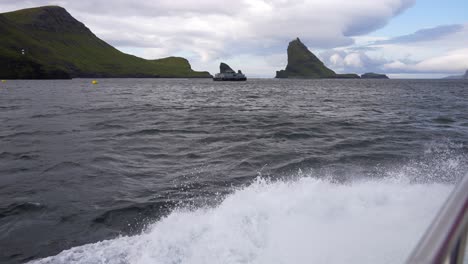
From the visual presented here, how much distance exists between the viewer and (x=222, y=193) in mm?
8977

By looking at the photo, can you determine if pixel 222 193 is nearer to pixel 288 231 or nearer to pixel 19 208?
pixel 288 231

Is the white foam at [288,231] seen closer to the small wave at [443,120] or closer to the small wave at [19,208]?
the small wave at [19,208]

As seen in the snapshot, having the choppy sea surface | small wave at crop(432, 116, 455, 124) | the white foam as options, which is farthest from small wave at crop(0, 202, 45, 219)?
small wave at crop(432, 116, 455, 124)

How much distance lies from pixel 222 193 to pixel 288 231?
9.88 ft

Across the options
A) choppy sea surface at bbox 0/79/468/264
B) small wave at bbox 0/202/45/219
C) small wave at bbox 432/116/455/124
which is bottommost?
small wave at bbox 0/202/45/219

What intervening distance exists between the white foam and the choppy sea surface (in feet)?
0.08

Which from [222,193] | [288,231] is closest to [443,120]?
[222,193]

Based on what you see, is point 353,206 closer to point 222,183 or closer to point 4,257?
point 222,183

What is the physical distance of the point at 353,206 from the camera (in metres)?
7.12

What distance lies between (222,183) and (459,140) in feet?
38.7

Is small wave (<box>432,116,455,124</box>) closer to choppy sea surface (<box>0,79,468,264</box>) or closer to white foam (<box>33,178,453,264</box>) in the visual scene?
choppy sea surface (<box>0,79,468,264</box>)

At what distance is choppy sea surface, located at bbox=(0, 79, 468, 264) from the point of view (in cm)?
588

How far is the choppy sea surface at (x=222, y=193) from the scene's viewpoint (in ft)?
19.3

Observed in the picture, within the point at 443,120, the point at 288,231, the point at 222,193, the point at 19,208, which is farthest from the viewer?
the point at 443,120
